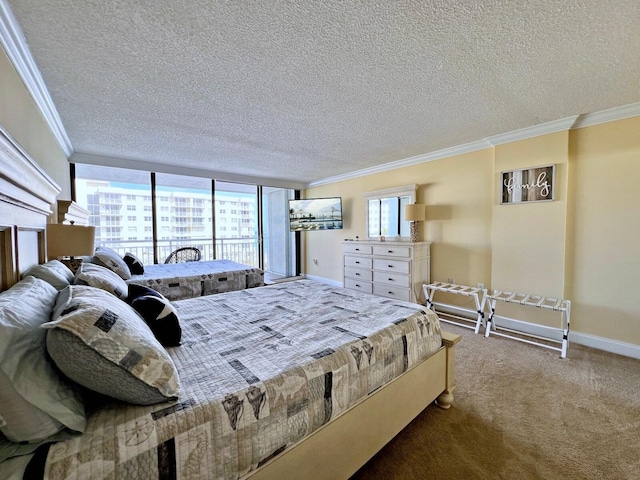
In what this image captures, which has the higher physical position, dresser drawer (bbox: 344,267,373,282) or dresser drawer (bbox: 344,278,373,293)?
dresser drawer (bbox: 344,267,373,282)

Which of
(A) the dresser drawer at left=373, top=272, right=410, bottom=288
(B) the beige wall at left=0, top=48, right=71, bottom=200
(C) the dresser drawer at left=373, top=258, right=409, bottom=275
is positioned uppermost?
(B) the beige wall at left=0, top=48, right=71, bottom=200

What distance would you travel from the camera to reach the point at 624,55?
1.78 metres

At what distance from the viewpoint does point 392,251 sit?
165 inches

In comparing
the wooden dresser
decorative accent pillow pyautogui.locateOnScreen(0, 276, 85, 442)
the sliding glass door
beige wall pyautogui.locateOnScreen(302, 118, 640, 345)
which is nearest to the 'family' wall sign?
beige wall pyautogui.locateOnScreen(302, 118, 640, 345)

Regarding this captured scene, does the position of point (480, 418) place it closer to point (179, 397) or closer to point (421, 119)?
point (179, 397)

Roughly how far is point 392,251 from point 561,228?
1.99 meters

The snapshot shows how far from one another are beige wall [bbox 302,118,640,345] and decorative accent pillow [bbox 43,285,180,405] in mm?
3754

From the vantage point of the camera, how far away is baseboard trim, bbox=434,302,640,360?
8.64 feet

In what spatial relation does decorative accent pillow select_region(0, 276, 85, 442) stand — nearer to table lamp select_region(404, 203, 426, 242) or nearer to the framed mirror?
table lamp select_region(404, 203, 426, 242)

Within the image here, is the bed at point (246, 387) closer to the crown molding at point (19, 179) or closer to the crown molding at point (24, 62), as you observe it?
the crown molding at point (19, 179)

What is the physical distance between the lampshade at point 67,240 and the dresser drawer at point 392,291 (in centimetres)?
366

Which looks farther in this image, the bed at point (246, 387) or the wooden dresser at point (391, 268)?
the wooden dresser at point (391, 268)

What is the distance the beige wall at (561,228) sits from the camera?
2.64 m

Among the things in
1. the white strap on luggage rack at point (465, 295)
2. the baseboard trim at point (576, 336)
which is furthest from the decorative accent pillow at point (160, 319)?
the baseboard trim at point (576, 336)
